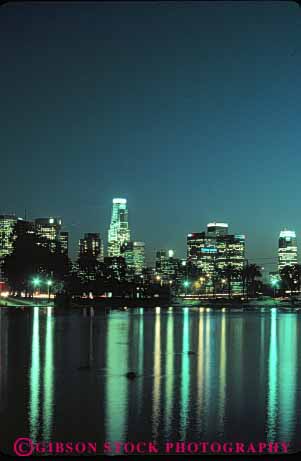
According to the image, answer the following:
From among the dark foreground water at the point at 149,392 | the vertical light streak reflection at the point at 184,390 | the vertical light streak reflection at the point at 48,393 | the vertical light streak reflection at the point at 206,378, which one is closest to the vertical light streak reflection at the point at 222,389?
the dark foreground water at the point at 149,392

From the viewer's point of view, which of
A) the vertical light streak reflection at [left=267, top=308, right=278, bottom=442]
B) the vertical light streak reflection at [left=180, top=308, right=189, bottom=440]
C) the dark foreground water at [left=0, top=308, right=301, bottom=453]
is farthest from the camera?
the vertical light streak reflection at [left=180, top=308, right=189, bottom=440]

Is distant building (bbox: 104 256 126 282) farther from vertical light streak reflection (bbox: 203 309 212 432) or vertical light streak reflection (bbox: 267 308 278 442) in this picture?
vertical light streak reflection (bbox: 267 308 278 442)

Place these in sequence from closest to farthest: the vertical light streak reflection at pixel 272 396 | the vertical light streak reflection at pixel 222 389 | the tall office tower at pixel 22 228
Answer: the vertical light streak reflection at pixel 272 396
the vertical light streak reflection at pixel 222 389
the tall office tower at pixel 22 228

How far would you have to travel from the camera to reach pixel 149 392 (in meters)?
13.4

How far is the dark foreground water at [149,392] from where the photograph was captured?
995 centimetres

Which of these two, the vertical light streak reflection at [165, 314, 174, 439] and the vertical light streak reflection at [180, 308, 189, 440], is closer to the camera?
the vertical light streak reflection at [180, 308, 189, 440]

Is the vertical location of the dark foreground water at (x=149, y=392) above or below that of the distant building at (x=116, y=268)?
below

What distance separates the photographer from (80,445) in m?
9.03

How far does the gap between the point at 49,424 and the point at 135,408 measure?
1.78 meters

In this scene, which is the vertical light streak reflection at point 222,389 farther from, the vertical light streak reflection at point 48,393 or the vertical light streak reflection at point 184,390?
the vertical light streak reflection at point 48,393

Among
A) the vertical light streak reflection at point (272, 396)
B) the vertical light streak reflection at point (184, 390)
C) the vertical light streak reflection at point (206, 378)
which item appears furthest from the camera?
the vertical light streak reflection at point (206, 378)

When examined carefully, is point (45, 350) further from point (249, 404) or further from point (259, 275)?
point (259, 275)

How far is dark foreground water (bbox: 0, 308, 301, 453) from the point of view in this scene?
9.95 meters

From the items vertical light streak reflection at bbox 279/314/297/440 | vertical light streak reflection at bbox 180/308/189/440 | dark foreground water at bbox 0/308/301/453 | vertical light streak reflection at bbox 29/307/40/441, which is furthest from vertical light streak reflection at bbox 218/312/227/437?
vertical light streak reflection at bbox 29/307/40/441
